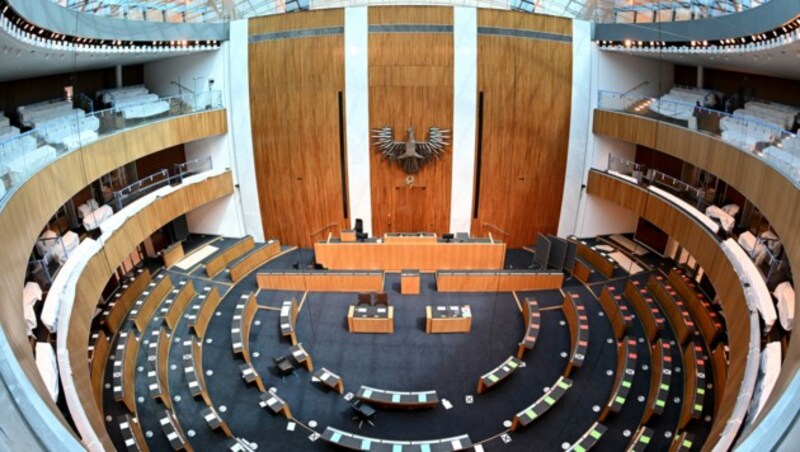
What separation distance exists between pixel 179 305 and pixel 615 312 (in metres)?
9.99

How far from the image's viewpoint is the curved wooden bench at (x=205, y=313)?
40.7 feet

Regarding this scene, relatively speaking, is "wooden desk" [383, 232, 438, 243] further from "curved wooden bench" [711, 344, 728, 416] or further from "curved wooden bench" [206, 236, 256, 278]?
"curved wooden bench" [711, 344, 728, 416]

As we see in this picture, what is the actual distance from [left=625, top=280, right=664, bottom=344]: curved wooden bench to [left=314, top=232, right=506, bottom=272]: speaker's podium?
3596 millimetres

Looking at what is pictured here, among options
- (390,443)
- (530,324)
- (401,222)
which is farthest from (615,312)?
(401,222)

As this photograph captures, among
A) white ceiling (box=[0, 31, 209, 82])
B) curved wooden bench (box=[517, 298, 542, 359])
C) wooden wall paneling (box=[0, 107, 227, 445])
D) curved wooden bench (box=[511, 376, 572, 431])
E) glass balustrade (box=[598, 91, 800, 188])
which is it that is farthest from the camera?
curved wooden bench (box=[517, 298, 542, 359])

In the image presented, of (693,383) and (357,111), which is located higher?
(357,111)

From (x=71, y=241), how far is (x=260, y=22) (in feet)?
26.6

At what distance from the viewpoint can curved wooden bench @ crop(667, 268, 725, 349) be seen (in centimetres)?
1119

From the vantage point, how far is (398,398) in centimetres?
1037

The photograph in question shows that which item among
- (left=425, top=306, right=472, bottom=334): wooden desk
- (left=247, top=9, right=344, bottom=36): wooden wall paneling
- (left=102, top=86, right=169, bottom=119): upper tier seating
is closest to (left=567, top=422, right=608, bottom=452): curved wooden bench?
(left=425, top=306, right=472, bottom=334): wooden desk

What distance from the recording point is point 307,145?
16.4 m

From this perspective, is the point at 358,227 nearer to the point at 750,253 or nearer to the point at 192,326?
the point at 192,326

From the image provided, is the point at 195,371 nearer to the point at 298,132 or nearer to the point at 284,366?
the point at 284,366

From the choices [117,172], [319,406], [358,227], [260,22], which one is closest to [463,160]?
[358,227]
